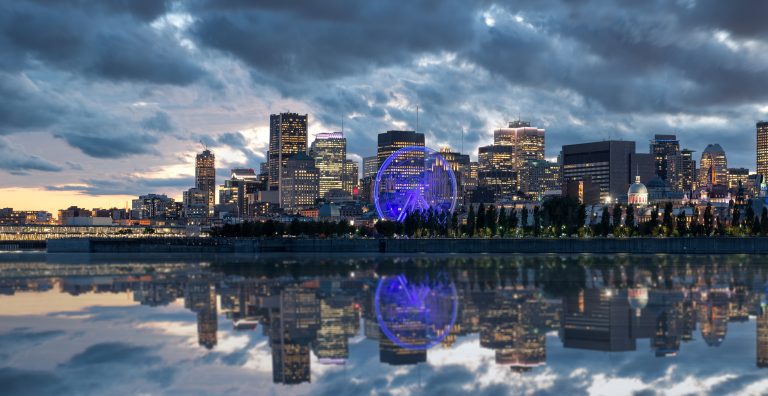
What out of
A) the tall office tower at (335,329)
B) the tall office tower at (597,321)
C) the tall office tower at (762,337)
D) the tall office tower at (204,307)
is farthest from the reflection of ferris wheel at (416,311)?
Result: the tall office tower at (762,337)

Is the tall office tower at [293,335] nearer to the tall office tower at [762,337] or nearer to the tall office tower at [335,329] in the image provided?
the tall office tower at [335,329]

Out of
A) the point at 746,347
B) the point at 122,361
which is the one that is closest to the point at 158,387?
the point at 122,361

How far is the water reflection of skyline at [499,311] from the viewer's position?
32.7 metres

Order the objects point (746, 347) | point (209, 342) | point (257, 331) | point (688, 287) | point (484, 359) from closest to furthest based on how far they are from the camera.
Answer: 1. point (484, 359)
2. point (746, 347)
3. point (209, 342)
4. point (257, 331)
5. point (688, 287)

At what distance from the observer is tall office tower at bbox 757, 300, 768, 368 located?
2994 cm

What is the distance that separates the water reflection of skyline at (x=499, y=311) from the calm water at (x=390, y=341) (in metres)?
0.13

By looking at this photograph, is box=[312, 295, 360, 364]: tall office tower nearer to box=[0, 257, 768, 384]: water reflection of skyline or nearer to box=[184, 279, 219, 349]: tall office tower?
box=[0, 257, 768, 384]: water reflection of skyline

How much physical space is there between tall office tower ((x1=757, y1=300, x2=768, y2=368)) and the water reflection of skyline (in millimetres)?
40

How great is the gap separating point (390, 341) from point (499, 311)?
37.4ft

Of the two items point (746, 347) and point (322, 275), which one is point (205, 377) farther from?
point (322, 275)

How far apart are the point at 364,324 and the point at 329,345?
6106 millimetres

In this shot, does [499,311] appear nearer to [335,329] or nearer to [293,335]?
[335,329]

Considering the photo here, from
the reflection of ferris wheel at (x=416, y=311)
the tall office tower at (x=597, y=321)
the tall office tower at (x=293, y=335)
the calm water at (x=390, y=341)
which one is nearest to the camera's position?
the calm water at (x=390, y=341)

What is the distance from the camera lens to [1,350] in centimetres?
3441
